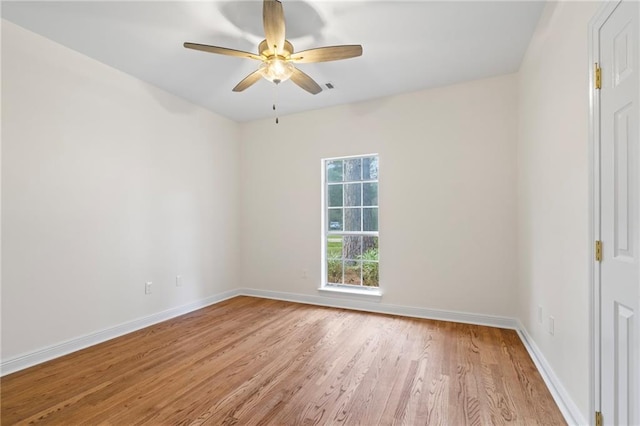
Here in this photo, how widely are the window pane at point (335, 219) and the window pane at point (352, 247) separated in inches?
7.7

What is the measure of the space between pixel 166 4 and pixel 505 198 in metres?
3.59

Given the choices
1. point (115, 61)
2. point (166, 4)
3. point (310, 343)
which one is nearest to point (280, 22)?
point (166, 4)

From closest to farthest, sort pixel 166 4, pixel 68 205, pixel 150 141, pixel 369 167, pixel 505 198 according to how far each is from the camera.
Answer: pixel 166 4, pixel 68 205, pixel 505 198, pixel 150 141, pixel 369 167

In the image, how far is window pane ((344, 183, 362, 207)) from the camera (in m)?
4.02

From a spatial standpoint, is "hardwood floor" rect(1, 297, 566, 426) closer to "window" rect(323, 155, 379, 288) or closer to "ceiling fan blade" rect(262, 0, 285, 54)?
"window" rect(323, 155, 379, 288)

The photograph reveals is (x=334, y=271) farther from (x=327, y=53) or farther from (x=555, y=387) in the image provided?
(x=327, y=53)

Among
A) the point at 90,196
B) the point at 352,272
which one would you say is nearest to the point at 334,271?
the point at 352,272

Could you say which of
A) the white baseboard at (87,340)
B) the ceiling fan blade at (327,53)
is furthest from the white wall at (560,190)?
the white baseboard at (87,340)

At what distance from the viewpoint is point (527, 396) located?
191 centimetres

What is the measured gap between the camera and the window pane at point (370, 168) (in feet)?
12.8

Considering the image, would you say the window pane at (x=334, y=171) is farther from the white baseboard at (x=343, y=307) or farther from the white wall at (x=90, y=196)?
the white wall at (x=90, y=196)

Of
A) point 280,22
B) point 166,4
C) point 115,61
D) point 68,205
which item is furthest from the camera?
point 115,61

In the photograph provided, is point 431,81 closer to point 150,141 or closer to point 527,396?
point 527,396

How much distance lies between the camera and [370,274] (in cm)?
392
